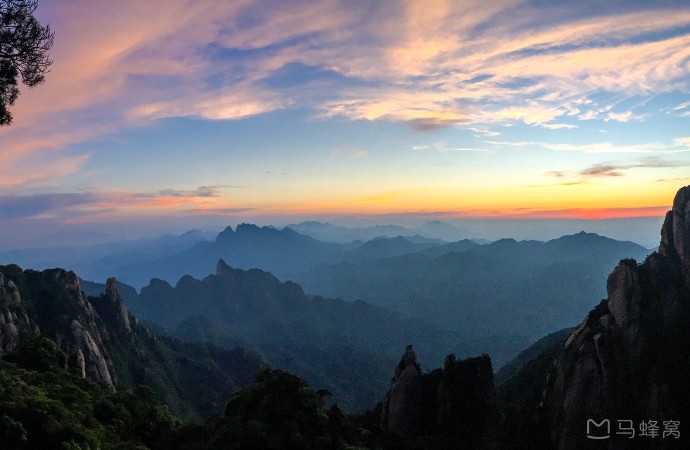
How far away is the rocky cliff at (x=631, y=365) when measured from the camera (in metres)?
40.0

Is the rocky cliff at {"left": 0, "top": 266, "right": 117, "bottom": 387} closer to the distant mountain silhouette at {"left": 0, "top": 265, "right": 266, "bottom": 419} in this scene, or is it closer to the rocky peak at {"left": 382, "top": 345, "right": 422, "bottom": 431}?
the distant mountain silhouette at {"left": 0, "top": 265, "right": 266, "bottom": 419}

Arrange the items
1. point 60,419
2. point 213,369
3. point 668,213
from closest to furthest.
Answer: point 60,419 → point 668,213 → point 213,369

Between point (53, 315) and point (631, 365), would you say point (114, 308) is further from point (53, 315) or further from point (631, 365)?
point (631, 365)

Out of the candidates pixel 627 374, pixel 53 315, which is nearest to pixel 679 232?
pixel 627 374

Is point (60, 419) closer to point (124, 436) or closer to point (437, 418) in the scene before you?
point (124, 436)

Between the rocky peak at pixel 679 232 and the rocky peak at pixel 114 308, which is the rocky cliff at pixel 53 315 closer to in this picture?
the rocky peak at pixel 114 308

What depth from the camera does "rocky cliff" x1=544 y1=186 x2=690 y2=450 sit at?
40.0m

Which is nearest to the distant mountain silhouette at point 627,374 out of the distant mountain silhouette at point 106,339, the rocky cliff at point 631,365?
the rocky cliff at point 631,365

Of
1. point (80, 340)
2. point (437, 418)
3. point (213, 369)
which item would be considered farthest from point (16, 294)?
point (437, 418)

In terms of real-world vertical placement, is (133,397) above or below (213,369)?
above

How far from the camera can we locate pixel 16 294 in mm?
113812

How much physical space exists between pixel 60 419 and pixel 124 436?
7258 millimetres

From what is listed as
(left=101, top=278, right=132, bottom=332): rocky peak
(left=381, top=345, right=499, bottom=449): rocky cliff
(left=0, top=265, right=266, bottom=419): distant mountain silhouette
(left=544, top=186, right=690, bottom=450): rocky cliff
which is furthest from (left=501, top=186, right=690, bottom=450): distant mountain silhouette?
(left=101, top=278, right=132, bottom=332): rocky peak

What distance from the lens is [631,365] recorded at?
145 ft
